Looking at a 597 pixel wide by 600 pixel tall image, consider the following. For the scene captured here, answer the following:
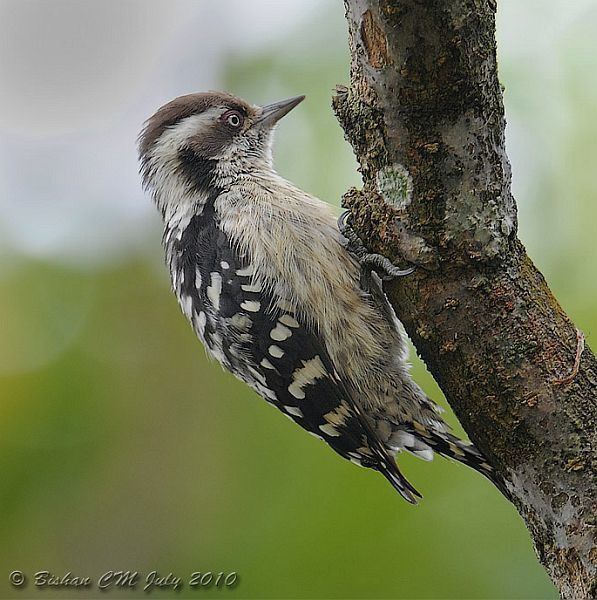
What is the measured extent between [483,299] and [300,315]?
122 cm

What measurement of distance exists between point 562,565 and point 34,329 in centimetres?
360

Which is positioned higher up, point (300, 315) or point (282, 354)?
point (300, 315)

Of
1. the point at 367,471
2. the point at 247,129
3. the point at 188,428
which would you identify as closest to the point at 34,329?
the point at 188,428

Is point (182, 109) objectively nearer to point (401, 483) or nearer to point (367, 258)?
point (367, 258)

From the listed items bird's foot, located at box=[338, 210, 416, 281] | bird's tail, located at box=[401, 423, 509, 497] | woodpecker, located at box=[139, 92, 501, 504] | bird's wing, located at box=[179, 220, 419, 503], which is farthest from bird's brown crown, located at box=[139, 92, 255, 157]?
bird's tail, located at box=[401, 423, 509, 497]

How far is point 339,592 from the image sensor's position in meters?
4.61

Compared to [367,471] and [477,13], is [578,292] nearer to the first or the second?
[367,471]

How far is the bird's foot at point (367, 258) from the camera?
333 centimetres

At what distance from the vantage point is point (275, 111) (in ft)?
16.7

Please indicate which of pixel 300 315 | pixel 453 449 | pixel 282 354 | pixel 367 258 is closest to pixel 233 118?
pixel 300 315

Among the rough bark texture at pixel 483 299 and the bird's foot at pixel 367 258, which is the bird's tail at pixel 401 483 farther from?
the bird's foot at pixel 367 258

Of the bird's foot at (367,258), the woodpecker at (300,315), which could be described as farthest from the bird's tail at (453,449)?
the bird's foot at (367,258)

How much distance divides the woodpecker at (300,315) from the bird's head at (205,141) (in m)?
0.03

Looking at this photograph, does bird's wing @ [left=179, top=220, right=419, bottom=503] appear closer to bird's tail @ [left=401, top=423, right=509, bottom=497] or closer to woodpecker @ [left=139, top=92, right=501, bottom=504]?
woodpecker @ [left=139, top=92, right=501, bottom=504]
